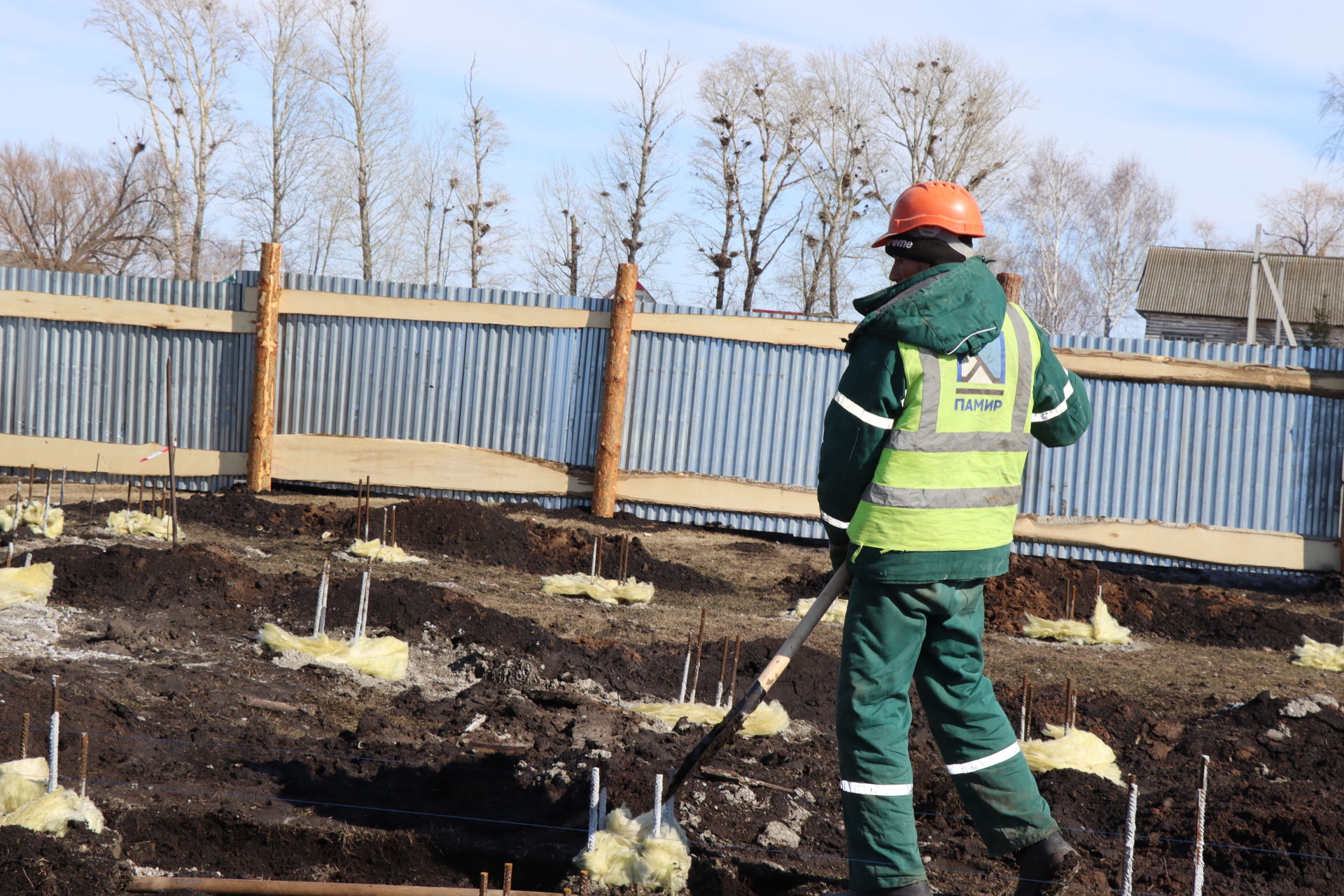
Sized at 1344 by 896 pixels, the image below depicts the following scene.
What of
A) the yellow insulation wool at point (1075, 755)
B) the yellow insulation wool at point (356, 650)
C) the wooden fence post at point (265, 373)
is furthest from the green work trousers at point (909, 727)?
the wooden fence post at point (265, 373)

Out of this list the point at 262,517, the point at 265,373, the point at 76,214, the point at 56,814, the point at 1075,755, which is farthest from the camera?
the point at 76,214

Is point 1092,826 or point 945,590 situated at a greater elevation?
point 945,590

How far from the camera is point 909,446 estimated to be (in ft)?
9.23

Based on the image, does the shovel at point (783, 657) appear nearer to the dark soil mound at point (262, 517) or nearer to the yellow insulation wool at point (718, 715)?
the yellow insulation wool at point (718, 715)

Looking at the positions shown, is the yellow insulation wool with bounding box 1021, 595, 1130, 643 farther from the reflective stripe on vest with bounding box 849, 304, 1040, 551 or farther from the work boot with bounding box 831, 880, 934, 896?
the work boot with bounding box 831, 880, 934, 896

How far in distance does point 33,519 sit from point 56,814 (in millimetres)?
5926

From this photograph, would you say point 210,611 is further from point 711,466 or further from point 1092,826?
point 711,466

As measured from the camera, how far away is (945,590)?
112 inches

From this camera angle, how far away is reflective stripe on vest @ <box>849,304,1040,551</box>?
280 cm

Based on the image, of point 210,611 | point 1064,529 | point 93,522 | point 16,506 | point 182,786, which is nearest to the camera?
point 182,786

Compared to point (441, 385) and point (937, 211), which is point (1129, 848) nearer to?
point (937, 211)

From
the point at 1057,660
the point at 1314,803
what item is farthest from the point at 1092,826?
the point at 1057,660

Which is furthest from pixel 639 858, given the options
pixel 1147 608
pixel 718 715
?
pixel 1147 608

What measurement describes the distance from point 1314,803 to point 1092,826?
0.85 metres
